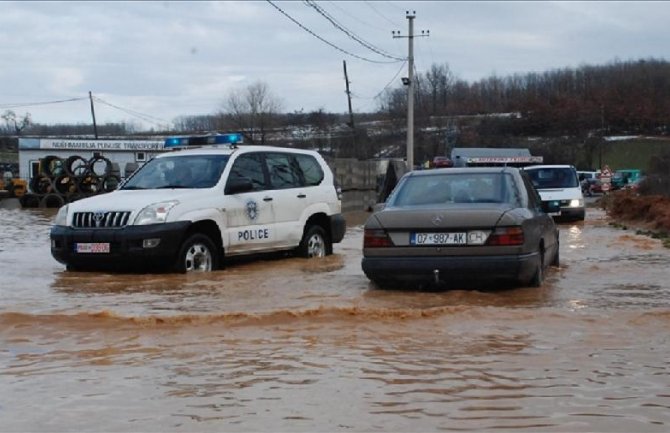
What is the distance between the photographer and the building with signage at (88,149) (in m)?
51.3

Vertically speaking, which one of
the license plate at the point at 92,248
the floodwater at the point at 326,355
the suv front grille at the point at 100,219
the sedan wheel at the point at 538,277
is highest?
the suv front grille at the point at 100,219

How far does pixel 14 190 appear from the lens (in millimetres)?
45750

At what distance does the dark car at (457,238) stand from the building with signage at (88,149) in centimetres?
4220

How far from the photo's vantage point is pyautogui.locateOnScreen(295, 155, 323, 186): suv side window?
499 inches

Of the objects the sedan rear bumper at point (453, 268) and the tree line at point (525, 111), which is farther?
the tree line at point (525, 111)

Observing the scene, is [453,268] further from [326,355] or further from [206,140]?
[206,140]

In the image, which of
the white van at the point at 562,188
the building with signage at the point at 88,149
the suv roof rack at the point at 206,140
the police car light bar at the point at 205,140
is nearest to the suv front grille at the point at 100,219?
the suv roof rack at the point at 206,140

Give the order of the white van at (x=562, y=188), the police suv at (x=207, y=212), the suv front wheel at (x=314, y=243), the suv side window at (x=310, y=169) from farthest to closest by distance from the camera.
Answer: the white van at (x=562, y=188)
the suv side window at (x=310, y=169)
the suv front wheel at (x=314, y=243)
the police suv at (x=207, y=212)

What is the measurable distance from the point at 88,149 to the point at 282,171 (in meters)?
42.6

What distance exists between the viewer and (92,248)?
10.1 m

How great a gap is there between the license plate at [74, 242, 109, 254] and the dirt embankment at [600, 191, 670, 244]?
11.3 meters

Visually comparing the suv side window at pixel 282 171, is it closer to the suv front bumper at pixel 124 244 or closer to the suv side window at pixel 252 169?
the suv side window at pixel 252 169

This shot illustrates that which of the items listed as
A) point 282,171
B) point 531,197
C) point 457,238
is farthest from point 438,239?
point 282,171

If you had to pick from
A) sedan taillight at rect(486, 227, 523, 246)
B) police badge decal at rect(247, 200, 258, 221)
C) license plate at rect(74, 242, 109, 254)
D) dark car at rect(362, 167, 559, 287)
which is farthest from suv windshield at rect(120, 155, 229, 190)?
sedan taillight at rect(486, 227, 523, 246)
